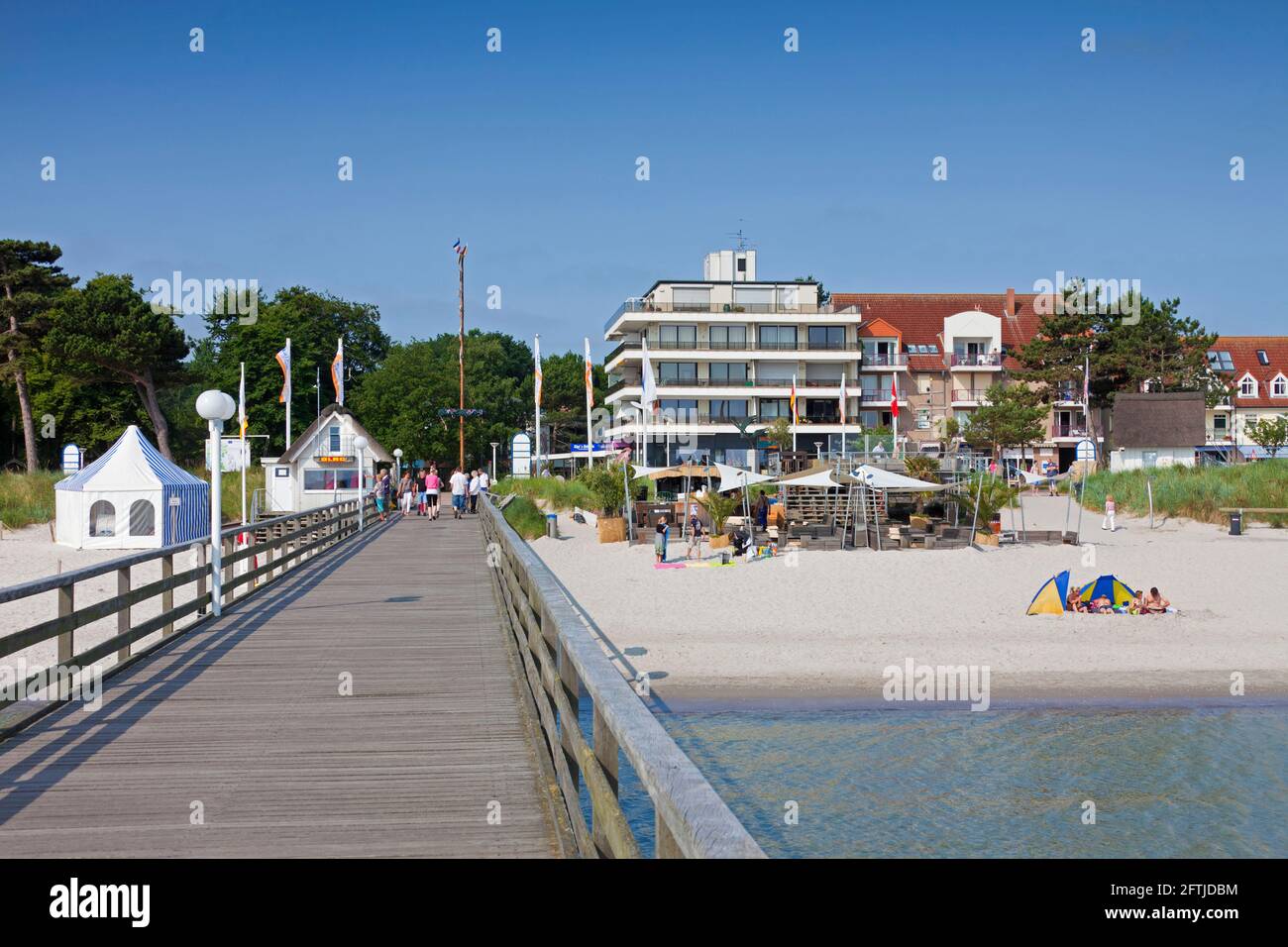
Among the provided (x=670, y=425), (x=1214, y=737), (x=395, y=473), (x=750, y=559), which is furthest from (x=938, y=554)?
(x=670, y=425)

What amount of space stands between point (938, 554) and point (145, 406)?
57.3 meters

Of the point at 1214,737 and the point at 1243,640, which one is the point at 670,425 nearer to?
the point at 1243,640

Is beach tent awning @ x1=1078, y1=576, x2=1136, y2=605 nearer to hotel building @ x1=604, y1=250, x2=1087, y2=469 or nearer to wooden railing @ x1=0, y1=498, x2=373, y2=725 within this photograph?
wooden railing @ x1=0, y1=498, x2=373, y2=725

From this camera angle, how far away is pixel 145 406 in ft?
240

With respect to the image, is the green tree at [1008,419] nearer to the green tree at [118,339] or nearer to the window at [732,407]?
the window at [732,407]

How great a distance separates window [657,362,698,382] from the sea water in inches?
2379

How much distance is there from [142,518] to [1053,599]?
99.3ft

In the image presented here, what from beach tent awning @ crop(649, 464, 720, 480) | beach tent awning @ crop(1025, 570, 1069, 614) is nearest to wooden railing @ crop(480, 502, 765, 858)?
beach tent awning @ crop(1025, 570, 1069, 614)

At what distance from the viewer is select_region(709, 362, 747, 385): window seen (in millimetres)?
77188

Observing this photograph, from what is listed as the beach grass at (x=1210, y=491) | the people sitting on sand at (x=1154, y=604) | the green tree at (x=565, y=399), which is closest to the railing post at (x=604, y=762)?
the people sitting on sand at (x=1154, y=604)

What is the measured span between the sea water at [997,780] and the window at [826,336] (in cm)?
6195

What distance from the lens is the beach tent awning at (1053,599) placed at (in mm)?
22859

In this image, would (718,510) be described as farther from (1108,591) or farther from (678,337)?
(678,337)

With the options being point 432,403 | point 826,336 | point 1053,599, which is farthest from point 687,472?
point 432,403
